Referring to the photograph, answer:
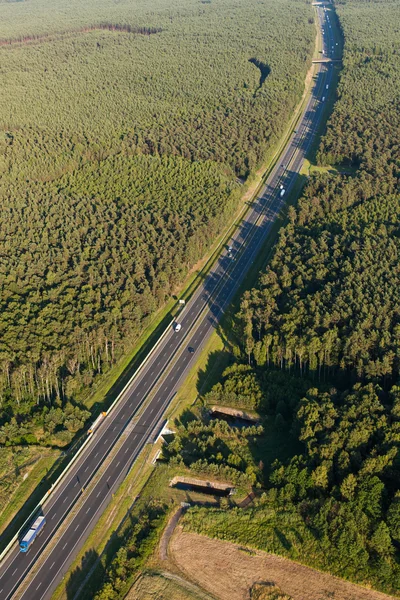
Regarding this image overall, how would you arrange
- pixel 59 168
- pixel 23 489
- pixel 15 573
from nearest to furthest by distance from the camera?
pixel 15 573
pixel 23 489
pixel 59 168

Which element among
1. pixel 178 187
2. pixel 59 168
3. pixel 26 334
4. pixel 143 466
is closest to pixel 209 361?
pixel 143 466

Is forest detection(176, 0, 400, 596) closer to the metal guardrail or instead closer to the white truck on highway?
the metal guardrail

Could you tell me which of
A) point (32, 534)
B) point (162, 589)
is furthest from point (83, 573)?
point (162, 589)

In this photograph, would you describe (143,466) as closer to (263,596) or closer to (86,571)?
(86,571)

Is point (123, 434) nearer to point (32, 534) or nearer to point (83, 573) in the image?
point (32, 534)

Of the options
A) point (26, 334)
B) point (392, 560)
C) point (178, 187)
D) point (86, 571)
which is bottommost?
point (86, 571)

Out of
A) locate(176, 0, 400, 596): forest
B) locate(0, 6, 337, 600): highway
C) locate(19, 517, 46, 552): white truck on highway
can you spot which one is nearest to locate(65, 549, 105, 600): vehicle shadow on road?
locate(0, 6, 337, 600): highway

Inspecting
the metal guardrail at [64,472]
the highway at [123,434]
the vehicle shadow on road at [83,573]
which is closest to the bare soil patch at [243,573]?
the vehicle shadow on road at [83,573]

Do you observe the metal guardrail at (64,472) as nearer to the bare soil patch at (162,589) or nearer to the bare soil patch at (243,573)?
the bare soil patch at (162,589)
